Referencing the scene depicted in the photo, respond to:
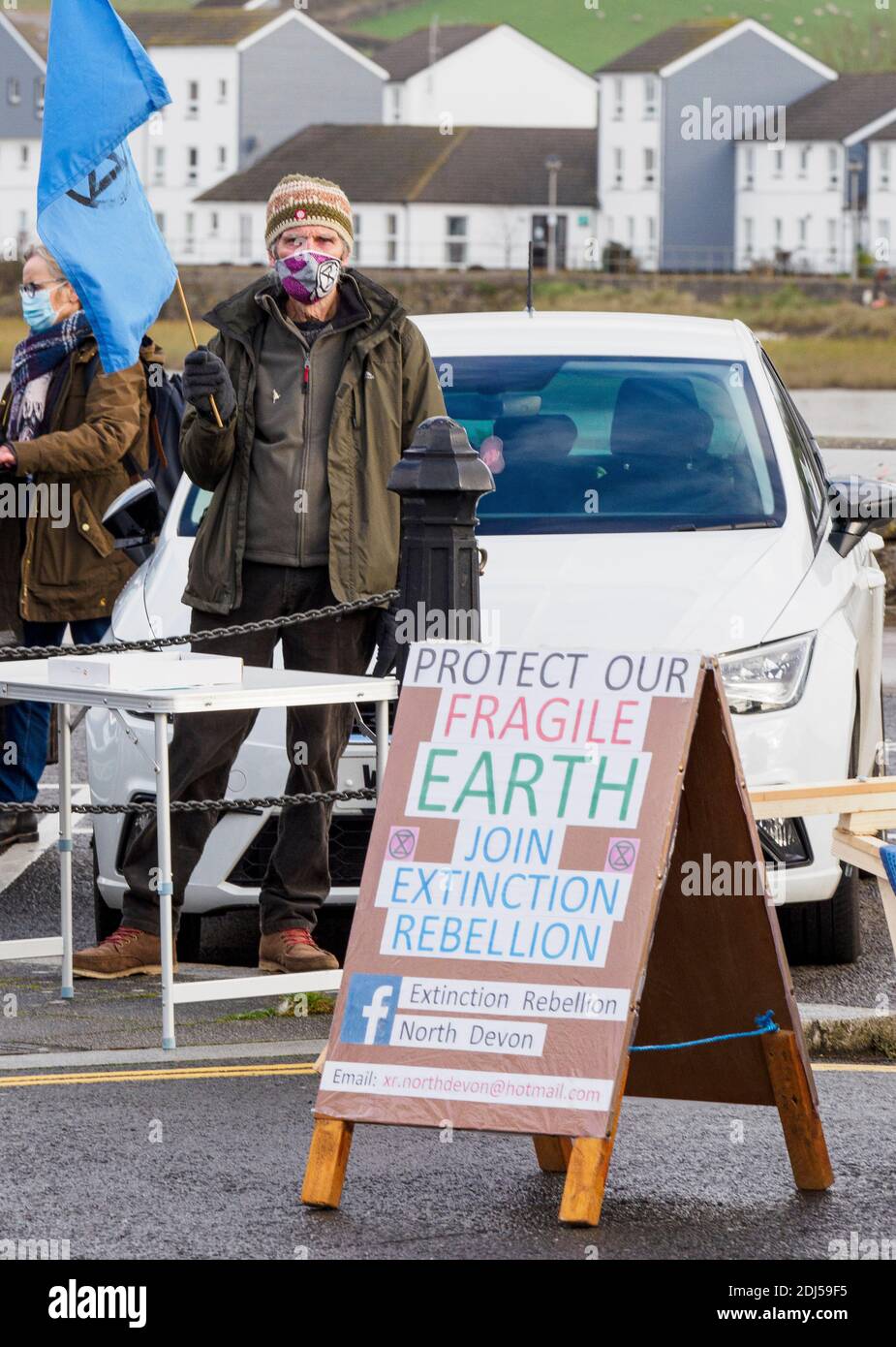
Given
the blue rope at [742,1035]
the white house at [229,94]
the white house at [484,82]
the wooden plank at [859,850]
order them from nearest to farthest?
1. the blue rope at [742,1035]
2. the wooden plank at [859,850]
3. the white house at [229,94]
4. the white house at [484,82]

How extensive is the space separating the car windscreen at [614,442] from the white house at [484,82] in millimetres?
127223

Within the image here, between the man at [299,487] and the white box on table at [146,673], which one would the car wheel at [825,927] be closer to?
the man at [299,487]

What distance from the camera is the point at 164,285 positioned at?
6.39 metres

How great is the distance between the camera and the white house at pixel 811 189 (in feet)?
370

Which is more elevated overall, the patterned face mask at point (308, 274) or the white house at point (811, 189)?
the white house at point (811, 189)

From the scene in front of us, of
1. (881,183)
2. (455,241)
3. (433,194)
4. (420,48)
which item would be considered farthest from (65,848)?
(420,48)

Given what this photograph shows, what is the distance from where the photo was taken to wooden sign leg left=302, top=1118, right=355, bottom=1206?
462cm

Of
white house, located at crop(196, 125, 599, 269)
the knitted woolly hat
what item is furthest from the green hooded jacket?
white house, located at crop(196, 125, 599, 269)

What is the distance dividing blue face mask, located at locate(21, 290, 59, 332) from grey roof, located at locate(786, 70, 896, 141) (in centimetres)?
11004

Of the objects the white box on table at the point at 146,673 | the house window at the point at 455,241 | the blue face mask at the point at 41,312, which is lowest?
the white box on table at the point at 146,673

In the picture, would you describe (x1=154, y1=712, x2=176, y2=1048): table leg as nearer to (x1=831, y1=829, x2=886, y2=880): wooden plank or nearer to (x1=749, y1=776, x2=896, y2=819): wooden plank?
(x1=749, y1=776, x2=896, y2=819): wooden plank

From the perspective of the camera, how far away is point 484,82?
136 meters

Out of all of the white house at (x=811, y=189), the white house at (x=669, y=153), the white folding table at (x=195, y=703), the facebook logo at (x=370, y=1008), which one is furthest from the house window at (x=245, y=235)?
the facebook logo at (x=370, y=1008)
